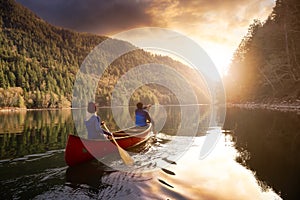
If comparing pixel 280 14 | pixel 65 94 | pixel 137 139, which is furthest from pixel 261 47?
pixel 65 94

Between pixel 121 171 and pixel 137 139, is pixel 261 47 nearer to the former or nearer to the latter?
pixel 137 139

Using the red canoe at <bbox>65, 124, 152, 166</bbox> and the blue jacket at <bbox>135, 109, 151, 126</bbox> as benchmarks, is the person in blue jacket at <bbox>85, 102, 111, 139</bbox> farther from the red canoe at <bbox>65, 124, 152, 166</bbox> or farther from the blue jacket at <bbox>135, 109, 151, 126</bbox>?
the blue jacket at <bbox>135, 109, 151, 126</bbox>

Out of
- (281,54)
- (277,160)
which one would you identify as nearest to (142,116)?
(277,160)

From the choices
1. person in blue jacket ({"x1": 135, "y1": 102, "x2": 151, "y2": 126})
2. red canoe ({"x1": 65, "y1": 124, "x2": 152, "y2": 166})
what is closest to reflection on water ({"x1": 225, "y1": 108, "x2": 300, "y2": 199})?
red canoe ({"x1": 65, "y1": 124, "x2": 152, "y2": 166})

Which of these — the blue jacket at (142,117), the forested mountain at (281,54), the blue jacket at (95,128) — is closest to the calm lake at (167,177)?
the blue jacket at (95,128)

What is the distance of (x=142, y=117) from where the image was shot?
19.3m

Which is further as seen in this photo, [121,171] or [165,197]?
[121,171]

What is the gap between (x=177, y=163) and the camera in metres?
11.8

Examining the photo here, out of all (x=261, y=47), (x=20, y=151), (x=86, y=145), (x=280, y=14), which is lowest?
(x=20, y=151)

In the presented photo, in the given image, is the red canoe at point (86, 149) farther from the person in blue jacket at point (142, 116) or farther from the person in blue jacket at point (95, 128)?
the person in blue jacket at point (142, 116)

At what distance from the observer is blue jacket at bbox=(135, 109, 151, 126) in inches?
751

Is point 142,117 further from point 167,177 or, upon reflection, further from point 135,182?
point 135,182

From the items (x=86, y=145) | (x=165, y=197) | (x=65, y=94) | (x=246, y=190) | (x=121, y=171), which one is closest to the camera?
(x=165, y=197)

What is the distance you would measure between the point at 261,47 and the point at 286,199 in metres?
53.3
